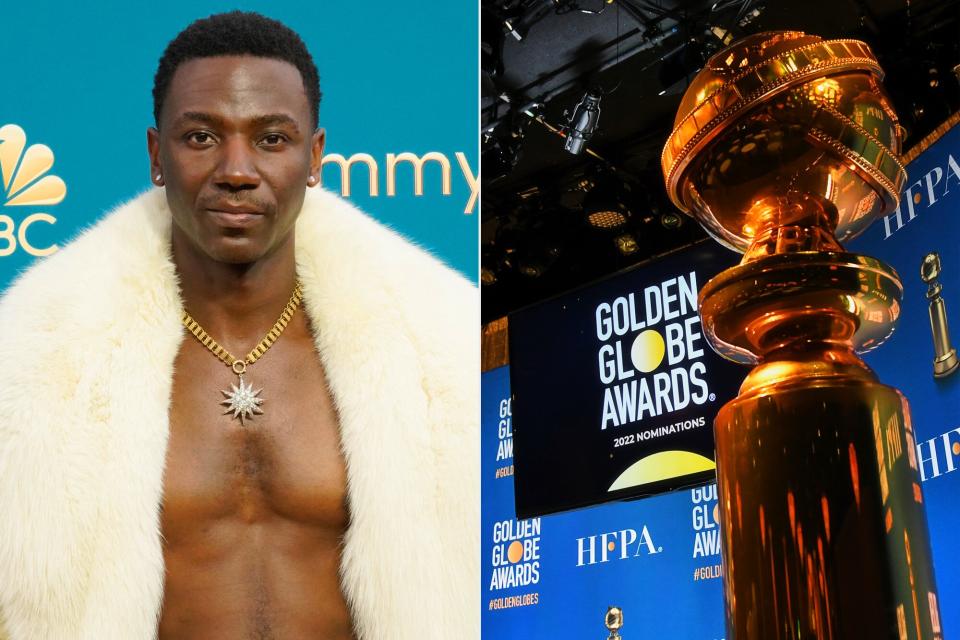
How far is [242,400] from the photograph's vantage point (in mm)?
1142

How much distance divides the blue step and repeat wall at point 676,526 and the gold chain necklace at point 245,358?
8.24ft

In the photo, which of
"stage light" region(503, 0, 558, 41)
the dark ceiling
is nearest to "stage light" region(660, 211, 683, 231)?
the dark ceiling

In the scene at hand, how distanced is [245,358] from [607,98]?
196 inches

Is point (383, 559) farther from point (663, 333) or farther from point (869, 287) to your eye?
point (663, 333)

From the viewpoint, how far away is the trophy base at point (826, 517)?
Answer: 261 mm

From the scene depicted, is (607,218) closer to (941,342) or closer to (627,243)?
(627,243)

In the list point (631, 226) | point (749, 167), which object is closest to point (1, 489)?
point (749, 167)

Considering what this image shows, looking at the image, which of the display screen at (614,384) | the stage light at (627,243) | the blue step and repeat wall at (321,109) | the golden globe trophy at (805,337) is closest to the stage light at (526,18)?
the display screen at (614,384)

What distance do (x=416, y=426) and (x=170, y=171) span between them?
0.42 meters

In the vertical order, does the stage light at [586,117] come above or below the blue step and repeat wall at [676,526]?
above

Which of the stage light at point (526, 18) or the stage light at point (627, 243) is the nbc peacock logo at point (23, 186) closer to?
the stage light at point (526, 18)

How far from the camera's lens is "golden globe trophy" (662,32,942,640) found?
27 centimetres

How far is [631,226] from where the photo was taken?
645cm

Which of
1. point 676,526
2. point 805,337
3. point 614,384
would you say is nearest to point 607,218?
point 614,384
